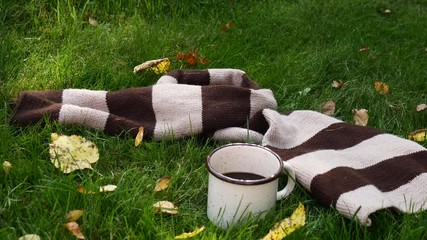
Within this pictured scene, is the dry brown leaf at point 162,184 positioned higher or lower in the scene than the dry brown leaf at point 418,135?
higher

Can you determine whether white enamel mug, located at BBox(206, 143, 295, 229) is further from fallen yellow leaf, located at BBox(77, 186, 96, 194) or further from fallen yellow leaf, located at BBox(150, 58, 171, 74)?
fallen yellow leaf, located at BBox(150, 58, 171, 74)

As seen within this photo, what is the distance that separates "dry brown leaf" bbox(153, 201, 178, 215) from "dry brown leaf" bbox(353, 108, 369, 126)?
1023 millimetres

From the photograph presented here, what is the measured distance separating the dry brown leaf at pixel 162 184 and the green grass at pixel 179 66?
2 cm

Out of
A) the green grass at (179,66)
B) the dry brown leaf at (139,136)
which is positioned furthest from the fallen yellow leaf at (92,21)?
the dry brown leaf at (139,136)

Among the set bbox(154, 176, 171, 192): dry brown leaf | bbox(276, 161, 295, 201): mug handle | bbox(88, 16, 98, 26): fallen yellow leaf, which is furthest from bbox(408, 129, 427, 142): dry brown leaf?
bbox(88, 16, 98, 26): fallen yellow leaf

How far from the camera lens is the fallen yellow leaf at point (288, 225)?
176 centimetres

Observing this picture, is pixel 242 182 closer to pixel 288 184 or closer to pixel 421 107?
pixel 288 184

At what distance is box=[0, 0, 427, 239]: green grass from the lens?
1837 mm

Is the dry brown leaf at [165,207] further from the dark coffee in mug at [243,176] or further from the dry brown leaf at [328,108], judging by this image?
the dry brown leaf at [328,108]

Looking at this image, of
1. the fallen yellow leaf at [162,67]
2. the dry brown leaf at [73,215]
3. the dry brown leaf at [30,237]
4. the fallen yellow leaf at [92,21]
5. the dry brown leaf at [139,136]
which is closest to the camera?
the dry brown leaf at [30,237]

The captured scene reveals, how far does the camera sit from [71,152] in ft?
6.88

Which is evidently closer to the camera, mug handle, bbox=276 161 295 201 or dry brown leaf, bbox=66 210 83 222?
dry brown leaf, bbox=66 210 83 222

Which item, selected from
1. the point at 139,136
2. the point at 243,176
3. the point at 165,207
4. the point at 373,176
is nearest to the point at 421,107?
the point at 373,176

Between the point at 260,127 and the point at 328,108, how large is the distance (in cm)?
44
